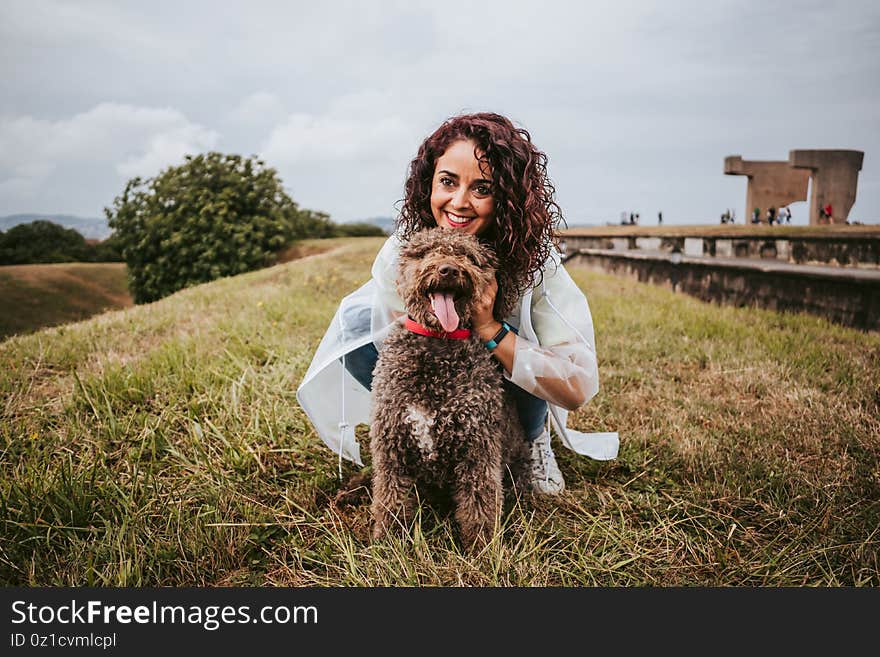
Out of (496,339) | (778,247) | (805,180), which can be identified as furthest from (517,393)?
(805,180)

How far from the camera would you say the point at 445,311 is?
1.88m

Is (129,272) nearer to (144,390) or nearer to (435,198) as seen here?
(144,390)

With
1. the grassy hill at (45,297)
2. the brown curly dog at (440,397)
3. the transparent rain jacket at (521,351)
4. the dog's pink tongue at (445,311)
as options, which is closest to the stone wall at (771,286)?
the transparent rain jacket at (521,351)

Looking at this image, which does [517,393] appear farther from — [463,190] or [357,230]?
[357,230]

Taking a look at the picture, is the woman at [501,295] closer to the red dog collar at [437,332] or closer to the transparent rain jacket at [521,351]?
the transparent rain jacket at [521,351]

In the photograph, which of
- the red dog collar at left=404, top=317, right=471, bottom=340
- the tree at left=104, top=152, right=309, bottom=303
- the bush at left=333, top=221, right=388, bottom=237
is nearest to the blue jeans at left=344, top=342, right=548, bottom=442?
the red dog collar at left=404, top=317, right=471, bottom=340

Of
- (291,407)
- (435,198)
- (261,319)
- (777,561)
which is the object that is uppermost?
(435,198)

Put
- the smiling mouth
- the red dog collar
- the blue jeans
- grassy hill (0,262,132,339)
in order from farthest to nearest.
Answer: grassy hill (0,262,132,339), the blue jeans, the smiling mouth, the red dog collar

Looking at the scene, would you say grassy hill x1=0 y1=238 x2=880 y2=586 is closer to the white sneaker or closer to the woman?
the white sneaker

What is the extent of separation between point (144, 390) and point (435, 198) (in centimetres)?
256

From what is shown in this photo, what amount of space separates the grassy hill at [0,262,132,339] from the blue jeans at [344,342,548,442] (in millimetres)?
4484

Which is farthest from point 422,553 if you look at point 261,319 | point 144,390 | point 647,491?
point 261,319

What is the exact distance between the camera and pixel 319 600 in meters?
1.72

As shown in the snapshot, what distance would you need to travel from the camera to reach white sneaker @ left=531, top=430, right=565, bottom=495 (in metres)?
2.64
